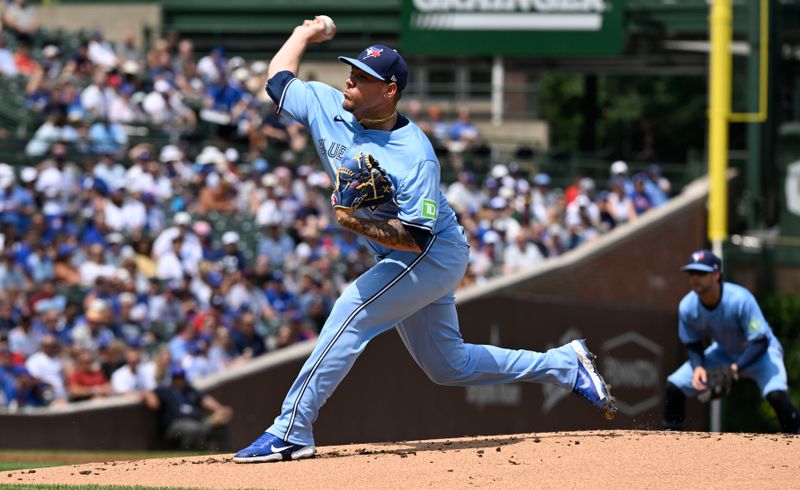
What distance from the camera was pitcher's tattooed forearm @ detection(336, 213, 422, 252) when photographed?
22.9 feet

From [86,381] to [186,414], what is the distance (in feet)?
3.57

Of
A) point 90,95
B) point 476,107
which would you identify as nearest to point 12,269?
point 90,95

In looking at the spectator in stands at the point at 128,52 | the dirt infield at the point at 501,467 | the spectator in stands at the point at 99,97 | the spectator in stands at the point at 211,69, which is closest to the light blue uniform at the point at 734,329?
the dirt infield at the point at 501,467

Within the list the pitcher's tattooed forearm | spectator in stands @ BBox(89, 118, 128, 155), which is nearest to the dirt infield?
the pitcher's tattooed forearm

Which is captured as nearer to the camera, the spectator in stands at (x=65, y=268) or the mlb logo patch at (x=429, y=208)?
the mlb logo patch at (x=429, y=208)

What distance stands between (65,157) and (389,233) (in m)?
10.7

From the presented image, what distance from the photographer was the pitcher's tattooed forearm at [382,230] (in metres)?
6.97

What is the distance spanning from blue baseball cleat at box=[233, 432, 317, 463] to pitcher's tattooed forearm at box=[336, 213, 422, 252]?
1175 mm

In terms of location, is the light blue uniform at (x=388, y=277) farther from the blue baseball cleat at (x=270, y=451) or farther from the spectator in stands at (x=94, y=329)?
the spectator in stands at (x=94, y=329)

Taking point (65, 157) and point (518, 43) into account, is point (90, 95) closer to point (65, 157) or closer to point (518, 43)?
point (65, 157)

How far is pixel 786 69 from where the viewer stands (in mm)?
21844

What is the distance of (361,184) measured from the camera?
6875 millimetres

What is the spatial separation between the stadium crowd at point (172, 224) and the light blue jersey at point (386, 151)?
25.2 ft

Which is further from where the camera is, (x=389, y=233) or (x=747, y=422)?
(x=747, y=422)
